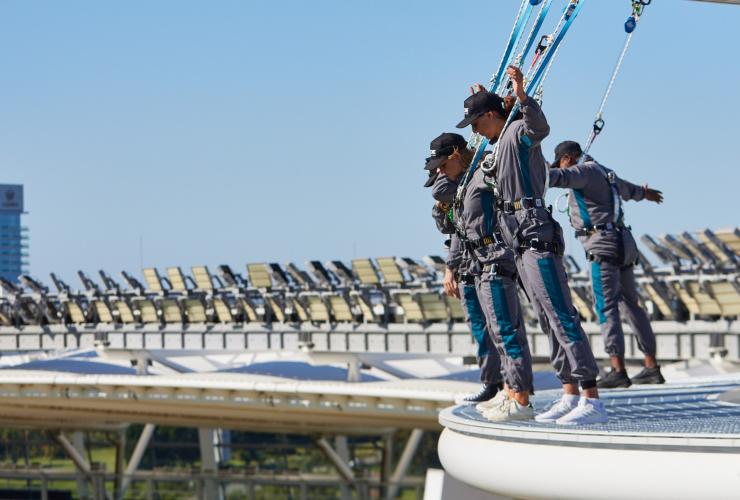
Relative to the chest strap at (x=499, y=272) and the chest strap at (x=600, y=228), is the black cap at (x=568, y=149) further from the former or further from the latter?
the chest strap at (x=499, y=272)

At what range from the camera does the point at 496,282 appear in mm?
9125

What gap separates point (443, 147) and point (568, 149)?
1708 mm

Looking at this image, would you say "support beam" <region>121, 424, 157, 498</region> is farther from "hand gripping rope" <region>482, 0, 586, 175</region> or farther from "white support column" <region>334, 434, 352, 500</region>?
"hand gripping rope" <region>482, 0, 586, 175</region>

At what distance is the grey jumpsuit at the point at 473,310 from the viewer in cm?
981

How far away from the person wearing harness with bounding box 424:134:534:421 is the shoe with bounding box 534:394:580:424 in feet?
0.96

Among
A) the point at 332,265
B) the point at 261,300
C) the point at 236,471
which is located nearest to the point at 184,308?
the point at 261,300

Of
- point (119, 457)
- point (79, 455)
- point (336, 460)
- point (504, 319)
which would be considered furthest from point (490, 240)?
point (79, 455)

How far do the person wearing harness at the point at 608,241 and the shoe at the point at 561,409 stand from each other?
2776mm

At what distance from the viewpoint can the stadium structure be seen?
11.2 meters

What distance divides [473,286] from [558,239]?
4.56ft

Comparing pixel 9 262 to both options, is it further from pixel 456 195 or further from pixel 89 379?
pixel 456 195

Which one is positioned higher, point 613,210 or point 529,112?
point 529,112

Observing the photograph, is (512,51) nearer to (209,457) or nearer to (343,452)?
(343,452)

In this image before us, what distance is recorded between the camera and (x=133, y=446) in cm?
3978
